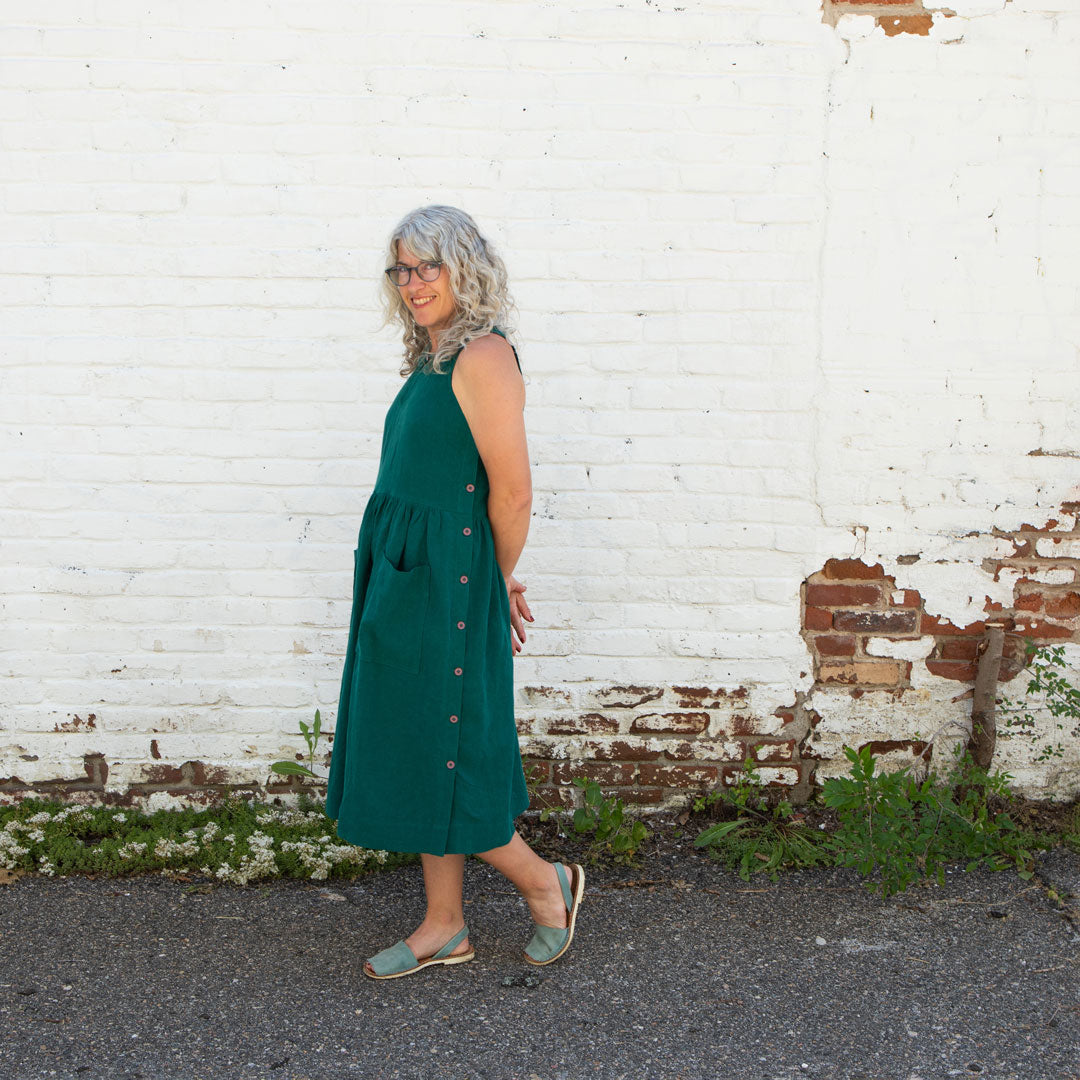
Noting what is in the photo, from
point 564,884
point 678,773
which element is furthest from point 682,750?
point 564,884

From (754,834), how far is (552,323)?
5.78 feet

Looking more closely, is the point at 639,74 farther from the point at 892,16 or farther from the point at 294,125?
the point at 294,125

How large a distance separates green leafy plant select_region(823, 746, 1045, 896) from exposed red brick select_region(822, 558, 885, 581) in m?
0.55

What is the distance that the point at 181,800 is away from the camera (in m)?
3.41

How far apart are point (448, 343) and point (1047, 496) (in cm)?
208

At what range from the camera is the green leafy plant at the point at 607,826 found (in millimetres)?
3176

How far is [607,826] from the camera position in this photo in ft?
10.6

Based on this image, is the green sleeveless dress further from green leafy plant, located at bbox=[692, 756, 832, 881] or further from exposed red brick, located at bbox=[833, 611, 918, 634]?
exposed red brick, located at bbox=[833, 611, 918, 634]

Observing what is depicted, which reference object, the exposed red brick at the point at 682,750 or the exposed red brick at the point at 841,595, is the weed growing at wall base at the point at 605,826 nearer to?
the exposed red brick at the point at 682,750

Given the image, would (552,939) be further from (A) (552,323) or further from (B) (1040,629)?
(B) (1040,629)

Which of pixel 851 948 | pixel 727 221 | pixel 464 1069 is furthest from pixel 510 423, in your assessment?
pixel 851 948

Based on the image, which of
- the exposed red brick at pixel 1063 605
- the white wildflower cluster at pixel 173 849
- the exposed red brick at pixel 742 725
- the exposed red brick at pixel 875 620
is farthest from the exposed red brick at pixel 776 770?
the white wildflower cluster at pixel 173 849

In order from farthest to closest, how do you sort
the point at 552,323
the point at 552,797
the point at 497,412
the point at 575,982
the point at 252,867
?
the point at 552,797 → the point at 552,323 → the point at 252,867 → the point at 575,982 → the point at 497,412

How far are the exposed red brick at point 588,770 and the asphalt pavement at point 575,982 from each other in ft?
1.05
